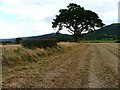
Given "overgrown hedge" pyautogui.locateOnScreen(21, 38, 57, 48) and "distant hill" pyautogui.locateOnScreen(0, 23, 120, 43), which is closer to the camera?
"overgrown hedge" pyautogui.locateOnScreen(21, 38, 57, 48)

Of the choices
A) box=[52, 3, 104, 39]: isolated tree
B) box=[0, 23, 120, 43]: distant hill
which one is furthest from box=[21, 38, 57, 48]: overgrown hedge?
box=[52, 3, 104, 39]: isolated tree

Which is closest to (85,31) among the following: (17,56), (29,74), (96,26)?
(96,26)

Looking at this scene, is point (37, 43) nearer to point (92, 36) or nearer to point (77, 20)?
point (77, 20)

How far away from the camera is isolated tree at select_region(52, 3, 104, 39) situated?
223 feet

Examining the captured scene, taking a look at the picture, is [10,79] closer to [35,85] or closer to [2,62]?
[35,85]

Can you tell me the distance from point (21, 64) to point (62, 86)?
729 centimetres

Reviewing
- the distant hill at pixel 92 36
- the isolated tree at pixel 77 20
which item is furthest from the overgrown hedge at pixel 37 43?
the isolated tree at pixel 77 20

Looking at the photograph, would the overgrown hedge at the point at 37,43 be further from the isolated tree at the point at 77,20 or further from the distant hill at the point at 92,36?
the isolated tree at the point at 77,20

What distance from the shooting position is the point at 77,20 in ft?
227

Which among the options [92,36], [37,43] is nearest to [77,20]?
[37,43]

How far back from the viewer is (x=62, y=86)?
32.6ft

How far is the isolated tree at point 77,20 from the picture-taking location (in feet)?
223

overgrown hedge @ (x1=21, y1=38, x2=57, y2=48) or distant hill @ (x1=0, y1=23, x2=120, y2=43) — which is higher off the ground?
overgrown hedge @ (x1=21, y1=38, x2=57, y2=48)

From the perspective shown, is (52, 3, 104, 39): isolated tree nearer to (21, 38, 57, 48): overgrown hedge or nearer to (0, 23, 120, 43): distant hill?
(0, 23, 120, 43): distant hill
